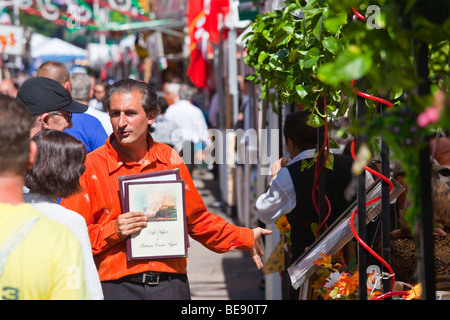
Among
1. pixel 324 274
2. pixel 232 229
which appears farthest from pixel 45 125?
pixel 324 274


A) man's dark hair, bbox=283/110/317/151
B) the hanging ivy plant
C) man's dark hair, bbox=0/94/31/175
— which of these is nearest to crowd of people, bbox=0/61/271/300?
man's dark hair, bbox=0/94/31/175

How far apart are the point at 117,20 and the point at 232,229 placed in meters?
20.5

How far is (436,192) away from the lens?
12.5 feet

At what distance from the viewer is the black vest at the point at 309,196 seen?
14.3 ft

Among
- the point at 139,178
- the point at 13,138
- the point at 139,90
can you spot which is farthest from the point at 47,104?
the point at 13,138

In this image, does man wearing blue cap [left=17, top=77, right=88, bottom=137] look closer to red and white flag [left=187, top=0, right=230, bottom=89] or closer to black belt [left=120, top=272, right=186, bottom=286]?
black belt [left=120, top=272, right=186, bottom=286]

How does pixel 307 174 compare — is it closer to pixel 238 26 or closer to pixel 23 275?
pixel 23 275

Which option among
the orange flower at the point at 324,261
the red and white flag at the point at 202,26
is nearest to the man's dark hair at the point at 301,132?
the orange flower at the point at 324,261

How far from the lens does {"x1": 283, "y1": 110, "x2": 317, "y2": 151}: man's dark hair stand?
4578 millimetres

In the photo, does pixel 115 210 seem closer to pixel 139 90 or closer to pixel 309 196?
pixel 139 90

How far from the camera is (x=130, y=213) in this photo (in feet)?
10.6
